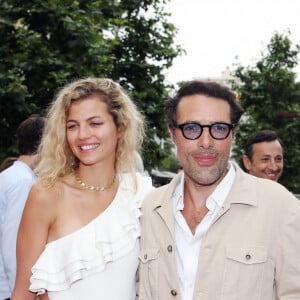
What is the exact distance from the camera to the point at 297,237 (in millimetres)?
2406

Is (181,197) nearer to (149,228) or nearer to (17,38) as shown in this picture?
(149,228)

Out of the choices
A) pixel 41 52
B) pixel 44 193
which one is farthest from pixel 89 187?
pixel 41 52

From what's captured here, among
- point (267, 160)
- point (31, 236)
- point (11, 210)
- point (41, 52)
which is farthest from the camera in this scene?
point (41, 52)

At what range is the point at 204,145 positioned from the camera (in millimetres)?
2672

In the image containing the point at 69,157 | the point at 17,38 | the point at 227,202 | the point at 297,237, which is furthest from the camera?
the point at 17,38

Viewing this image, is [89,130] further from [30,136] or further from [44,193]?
[30,136]

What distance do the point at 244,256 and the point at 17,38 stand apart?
7700 millimetres

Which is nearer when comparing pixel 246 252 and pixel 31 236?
pixel 246 252

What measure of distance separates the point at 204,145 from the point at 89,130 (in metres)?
0.82

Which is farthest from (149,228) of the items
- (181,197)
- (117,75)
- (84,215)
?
(117,75)

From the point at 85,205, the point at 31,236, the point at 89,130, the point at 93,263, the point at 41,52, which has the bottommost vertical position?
the point at 93,263

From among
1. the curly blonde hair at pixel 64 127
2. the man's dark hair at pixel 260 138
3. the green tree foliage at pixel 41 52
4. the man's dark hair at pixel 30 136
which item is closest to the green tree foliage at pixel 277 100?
the green tree foliage at pixel 41 52

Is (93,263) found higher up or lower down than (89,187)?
lower down

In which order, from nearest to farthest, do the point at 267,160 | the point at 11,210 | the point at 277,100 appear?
the point at 11,210 < the point at 267,160 < the point at 277,100
